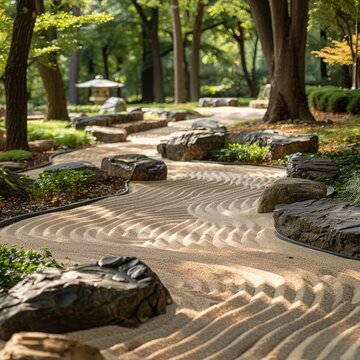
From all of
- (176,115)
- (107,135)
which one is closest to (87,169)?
(107,135)

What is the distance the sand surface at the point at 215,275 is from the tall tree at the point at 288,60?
9.07 meters

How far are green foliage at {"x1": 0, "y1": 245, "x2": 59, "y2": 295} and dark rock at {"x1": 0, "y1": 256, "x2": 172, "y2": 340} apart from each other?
466mm

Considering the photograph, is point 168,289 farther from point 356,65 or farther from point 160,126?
point 356,65

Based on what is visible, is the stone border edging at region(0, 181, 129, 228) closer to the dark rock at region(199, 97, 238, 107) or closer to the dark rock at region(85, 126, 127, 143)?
the dark rock at region(85, 126, 127, 143)

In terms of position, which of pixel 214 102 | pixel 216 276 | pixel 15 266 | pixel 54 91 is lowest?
pixel 216 276

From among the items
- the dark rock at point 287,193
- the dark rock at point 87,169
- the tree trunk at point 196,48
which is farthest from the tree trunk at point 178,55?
the dark rock at point 287,193

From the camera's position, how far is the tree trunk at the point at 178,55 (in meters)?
31.5

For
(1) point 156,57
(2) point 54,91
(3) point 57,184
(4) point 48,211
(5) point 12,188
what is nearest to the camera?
(4) point 48,211

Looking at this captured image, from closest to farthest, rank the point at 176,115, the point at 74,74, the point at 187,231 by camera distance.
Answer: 1. the point at 187,231
2. the point at 176,115
3. the point at 74,74

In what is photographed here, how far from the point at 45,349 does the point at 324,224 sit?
4.06 meters

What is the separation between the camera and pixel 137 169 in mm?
11148

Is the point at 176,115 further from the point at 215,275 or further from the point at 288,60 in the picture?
the point at 215,275

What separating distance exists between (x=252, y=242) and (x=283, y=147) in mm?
7085

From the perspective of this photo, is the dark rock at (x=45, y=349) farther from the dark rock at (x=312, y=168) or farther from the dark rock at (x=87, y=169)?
the dark rock at (x=312, y=168)
